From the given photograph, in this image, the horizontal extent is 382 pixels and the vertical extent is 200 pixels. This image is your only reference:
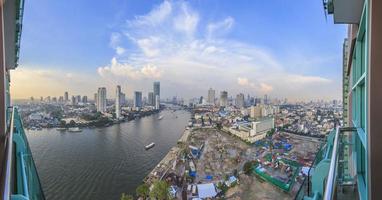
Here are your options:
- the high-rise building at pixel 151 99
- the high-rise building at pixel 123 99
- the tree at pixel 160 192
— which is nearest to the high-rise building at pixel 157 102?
the high-rise building at pixel 151 99

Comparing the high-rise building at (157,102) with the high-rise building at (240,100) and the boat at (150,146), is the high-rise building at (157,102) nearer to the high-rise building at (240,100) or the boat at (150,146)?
the boat at (150,146)

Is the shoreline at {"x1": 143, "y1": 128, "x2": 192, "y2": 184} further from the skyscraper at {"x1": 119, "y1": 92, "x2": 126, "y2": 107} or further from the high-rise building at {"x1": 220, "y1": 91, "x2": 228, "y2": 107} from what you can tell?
the skyscraper at {"x1": 119, "y1": 92, "x2": 126, "y2": 107}

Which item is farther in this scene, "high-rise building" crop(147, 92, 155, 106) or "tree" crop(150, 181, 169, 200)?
"high-rise building" crop(147, 92, 155, 106)

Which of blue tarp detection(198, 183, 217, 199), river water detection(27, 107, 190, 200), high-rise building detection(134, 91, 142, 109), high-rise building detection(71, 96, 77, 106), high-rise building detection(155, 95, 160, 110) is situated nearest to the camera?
blue tarp detection(198, 183, 217, 199)

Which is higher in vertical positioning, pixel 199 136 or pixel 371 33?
pixel 371 33

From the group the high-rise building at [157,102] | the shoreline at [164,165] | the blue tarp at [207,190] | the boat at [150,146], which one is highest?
the high-rise building at [157,102]

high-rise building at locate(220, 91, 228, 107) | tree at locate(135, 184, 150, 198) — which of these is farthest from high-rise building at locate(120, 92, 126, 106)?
tree at locate(135, 184, 150, 198)

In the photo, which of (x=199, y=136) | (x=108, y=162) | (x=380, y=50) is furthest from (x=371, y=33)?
(x=199, y=136)

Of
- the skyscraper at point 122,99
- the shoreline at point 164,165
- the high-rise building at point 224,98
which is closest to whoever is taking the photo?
the shoreline at point 164,165

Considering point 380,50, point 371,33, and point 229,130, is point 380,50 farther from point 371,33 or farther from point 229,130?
point 229,130
